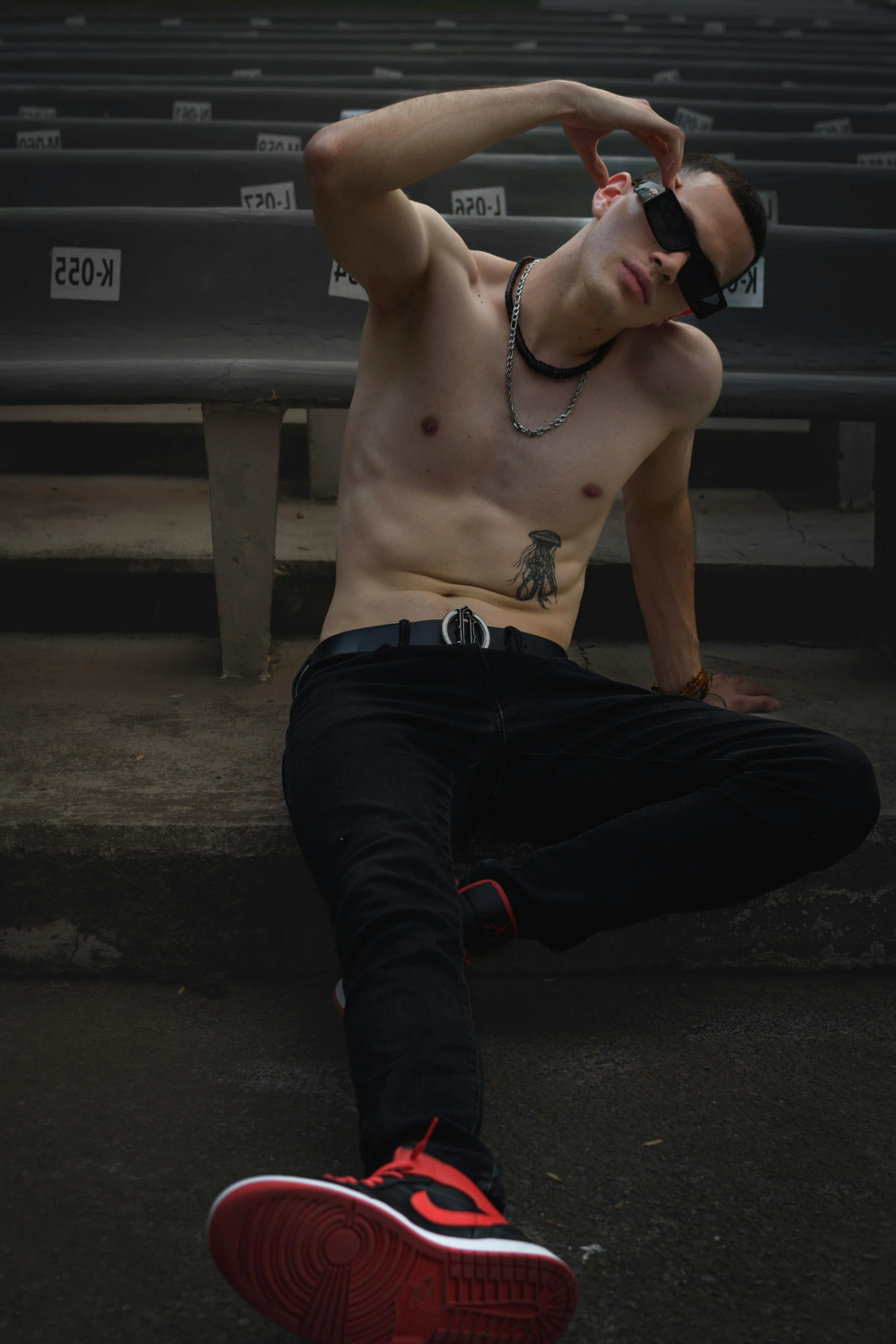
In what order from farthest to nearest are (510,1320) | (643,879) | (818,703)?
(818,703)
(643,879)
(510,1320)

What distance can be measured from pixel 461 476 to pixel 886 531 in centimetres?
137

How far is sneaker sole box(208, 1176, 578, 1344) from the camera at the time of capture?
1.08 metres

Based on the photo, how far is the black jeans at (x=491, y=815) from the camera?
130cm

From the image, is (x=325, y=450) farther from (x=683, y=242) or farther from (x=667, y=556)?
(x=683, y=242)

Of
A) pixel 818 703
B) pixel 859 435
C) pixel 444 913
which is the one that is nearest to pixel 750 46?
pixel 859 435

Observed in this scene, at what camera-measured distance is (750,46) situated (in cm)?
817

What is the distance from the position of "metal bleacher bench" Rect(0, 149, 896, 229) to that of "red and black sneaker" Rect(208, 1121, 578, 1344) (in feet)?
8.81

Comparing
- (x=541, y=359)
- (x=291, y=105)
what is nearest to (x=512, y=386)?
(x=541, y=359)

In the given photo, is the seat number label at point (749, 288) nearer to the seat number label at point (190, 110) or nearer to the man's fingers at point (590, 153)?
the man's fingers at point (590, 153)

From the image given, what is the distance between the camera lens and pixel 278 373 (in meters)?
2.45

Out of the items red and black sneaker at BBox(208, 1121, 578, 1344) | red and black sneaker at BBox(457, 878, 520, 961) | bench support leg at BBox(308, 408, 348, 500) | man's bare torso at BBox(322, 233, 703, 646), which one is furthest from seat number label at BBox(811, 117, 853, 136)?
red and black sneaker at BBox(208, 1121, 578, 1344)

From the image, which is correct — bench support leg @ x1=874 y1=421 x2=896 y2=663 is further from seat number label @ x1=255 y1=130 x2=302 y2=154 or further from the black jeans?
seat number label @ x1=255 y1=130 x2=302 y2=154

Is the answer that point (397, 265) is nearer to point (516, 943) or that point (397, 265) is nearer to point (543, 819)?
point (543, 819)

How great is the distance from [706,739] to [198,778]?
36.3 inches
